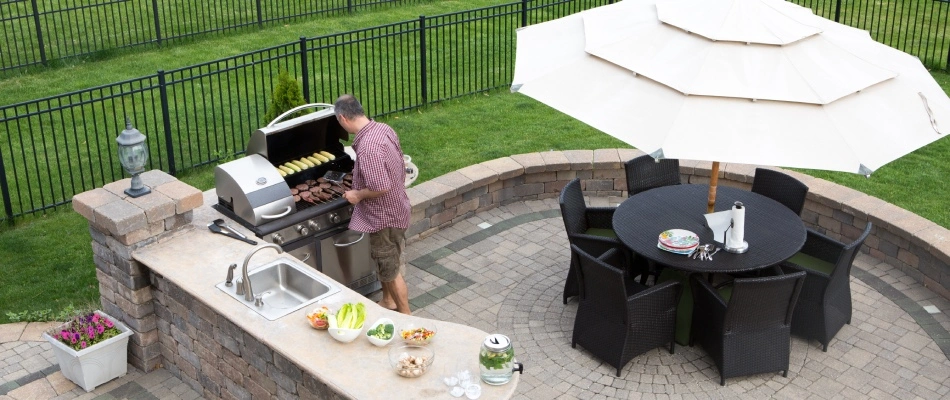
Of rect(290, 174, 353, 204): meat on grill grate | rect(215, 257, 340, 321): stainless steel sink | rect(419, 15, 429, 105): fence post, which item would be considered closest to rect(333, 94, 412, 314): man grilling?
rect(290, 174, 353, 204): meat on grill grate

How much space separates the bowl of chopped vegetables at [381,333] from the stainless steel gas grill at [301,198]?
6.00 feet

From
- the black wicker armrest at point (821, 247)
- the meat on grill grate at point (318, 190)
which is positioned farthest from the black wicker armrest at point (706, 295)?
the meat on grill grate at point (318, 190)

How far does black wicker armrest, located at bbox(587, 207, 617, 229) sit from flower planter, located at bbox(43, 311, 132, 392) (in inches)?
156

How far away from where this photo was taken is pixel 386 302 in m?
8.77

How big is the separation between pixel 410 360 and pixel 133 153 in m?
2.81

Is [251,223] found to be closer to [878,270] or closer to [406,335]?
[406,335]

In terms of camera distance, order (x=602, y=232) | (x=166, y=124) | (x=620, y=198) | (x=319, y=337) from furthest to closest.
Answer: (x=166, y=124) → (x=620, y=198) → (x=602, y=232) → (x=319, y=337)

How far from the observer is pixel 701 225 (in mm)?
8477

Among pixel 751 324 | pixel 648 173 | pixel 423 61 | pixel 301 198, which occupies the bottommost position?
pixel 751 324

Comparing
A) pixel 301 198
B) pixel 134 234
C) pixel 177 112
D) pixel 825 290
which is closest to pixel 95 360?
pixel 134 234

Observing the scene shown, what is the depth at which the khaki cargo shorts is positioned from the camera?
8281 millimetres

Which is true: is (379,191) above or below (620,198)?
above

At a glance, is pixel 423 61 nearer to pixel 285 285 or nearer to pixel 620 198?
pixel 620 198

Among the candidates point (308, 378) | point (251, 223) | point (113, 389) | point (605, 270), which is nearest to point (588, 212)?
point (605, 270)
